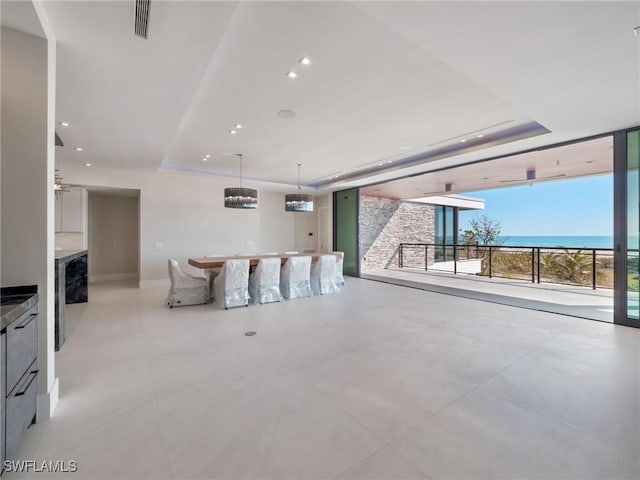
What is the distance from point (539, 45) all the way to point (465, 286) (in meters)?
5.79

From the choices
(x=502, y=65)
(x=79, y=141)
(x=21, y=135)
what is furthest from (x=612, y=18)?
(x=79, y=141)

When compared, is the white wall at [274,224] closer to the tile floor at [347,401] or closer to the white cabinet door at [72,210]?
the white cabinet door at [72,210]

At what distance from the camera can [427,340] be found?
3.40 meters

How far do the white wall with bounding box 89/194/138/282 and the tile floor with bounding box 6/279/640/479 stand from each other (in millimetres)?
5067

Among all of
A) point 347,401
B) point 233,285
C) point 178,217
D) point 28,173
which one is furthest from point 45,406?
point 178,217

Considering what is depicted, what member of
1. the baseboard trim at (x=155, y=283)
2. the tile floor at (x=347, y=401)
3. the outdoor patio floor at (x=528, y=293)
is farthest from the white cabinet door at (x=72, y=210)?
the outdoor patio floor at (x=528, y=293)

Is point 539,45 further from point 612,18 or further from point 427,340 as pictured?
point 427,340

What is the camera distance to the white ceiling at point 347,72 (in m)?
1.97

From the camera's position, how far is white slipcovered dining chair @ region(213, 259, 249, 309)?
15.9 ft

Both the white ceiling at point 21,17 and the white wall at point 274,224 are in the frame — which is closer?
the white ceiling at point 21,17

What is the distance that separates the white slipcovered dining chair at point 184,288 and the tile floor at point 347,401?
98cm

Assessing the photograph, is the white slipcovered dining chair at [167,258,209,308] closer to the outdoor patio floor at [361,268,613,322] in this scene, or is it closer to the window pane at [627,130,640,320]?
the outdoor patio floor at [361,268,613,322]

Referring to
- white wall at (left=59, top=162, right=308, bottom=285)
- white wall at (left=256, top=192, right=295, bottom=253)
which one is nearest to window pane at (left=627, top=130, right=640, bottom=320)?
white wall at (left=59, top=162, right=308, bottom=285)

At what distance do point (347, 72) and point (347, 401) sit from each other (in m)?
3.04
